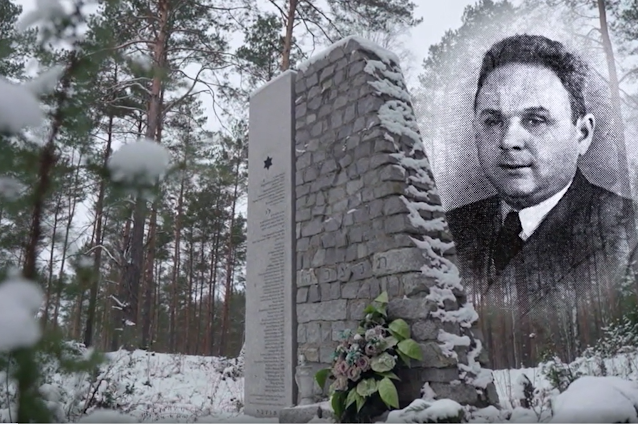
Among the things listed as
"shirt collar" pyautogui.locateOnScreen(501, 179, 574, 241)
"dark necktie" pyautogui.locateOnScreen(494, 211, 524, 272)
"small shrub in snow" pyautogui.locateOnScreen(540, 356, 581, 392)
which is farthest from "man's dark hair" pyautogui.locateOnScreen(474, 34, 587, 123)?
"small shrub in snow" pyautogui.locateOnScreen(540, 356, 581, 392)

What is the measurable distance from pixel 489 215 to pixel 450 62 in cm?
276

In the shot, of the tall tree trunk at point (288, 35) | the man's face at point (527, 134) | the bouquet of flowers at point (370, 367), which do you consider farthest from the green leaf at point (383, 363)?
the tall tree trunk at point (288, 35)

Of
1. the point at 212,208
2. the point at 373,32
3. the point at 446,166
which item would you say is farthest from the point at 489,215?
the point at 212,208

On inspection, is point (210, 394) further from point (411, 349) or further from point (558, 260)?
point (558, 260)

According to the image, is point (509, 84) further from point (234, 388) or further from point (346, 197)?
point (234, 388)

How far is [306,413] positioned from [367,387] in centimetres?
73

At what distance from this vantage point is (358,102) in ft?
16.5

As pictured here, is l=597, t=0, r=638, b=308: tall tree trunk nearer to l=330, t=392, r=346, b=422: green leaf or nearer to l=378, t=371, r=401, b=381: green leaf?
l=378, t=371, r=401, b=381: green leaf

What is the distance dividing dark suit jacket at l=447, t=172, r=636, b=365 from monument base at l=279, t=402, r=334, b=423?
346 centimetres

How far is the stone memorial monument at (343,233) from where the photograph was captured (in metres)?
4.09

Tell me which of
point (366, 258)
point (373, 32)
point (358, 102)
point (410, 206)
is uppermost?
point (373, 32)

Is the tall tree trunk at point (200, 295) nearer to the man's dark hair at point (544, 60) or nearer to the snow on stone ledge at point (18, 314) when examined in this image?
the man's dark hair at point (544, 60)

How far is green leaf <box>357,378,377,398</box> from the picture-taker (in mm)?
3754

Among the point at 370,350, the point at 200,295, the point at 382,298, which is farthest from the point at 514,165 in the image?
the point at 200,295
